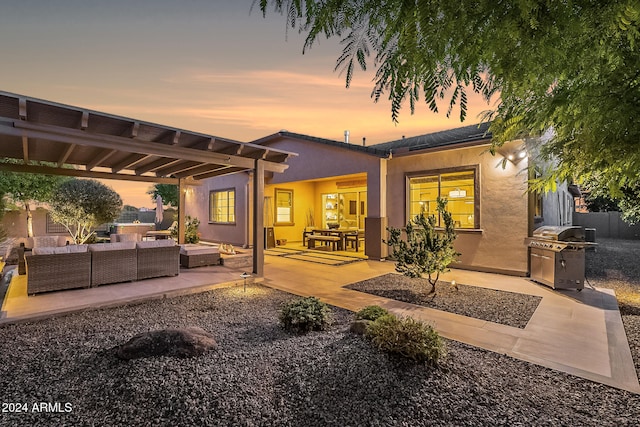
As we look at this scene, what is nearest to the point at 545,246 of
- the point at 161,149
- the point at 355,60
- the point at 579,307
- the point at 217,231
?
the point at 579,307

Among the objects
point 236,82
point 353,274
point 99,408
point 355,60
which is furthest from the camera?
point 353,274

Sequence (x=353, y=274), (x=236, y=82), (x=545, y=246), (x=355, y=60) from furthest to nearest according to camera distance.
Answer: (x=353, y=274) → (x=236, y=82) → (x=545, y=246) → (x=355, y=60)

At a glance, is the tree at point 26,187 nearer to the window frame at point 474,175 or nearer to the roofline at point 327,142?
the roofline at point 327,142

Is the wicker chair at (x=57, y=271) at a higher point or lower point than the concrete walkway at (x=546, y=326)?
higher

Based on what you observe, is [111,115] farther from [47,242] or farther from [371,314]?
[47,242]

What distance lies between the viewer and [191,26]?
3934mm

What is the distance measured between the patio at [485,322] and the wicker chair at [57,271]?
0.59 feet

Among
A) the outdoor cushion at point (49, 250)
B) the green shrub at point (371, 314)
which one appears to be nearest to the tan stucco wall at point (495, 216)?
the green shrub at point (371, 314)

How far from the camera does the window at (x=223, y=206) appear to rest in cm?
1406

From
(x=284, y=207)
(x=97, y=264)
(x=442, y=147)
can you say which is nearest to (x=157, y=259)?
(x=97, y=264)

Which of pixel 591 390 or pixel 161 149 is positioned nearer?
pixel 591 390

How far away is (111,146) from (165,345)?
3.75 m

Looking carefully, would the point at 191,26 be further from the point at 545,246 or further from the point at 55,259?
the point at 545,246

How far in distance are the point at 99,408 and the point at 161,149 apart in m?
4.48
